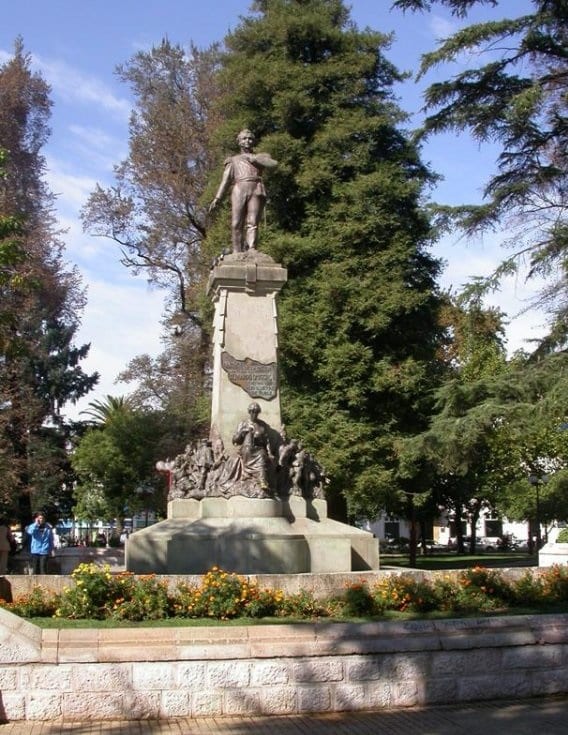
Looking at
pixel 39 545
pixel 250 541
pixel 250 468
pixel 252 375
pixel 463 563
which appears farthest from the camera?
pixel 463 563

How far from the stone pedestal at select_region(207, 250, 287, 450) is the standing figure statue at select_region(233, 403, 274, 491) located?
42cm

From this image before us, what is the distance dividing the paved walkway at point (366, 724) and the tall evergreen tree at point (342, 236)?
16.8 m

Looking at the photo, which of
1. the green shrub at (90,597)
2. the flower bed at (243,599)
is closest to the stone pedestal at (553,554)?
the flower bed at (243,599)

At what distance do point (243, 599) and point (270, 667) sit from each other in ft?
6.83

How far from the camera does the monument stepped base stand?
14312mm

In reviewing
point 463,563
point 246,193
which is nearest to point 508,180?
point 246,193

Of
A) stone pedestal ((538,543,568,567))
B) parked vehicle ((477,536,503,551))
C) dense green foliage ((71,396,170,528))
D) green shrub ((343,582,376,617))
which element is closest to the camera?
green shrub ((343,582,376,617))

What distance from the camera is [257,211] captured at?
1758 cm

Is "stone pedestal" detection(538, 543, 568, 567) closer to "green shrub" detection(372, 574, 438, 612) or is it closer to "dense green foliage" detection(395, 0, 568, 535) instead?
"dense green foliage" detection(395, 0, 568, 535)

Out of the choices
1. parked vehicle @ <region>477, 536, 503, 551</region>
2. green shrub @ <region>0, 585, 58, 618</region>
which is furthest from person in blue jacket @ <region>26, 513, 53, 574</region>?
parked vehicle @ <region>477, 536, 503, 551</region>

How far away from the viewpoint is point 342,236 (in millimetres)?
28031

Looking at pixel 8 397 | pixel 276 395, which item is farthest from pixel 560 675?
pixel 8 397

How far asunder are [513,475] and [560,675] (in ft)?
125

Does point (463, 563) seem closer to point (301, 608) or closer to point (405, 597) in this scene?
point (405, 597)
